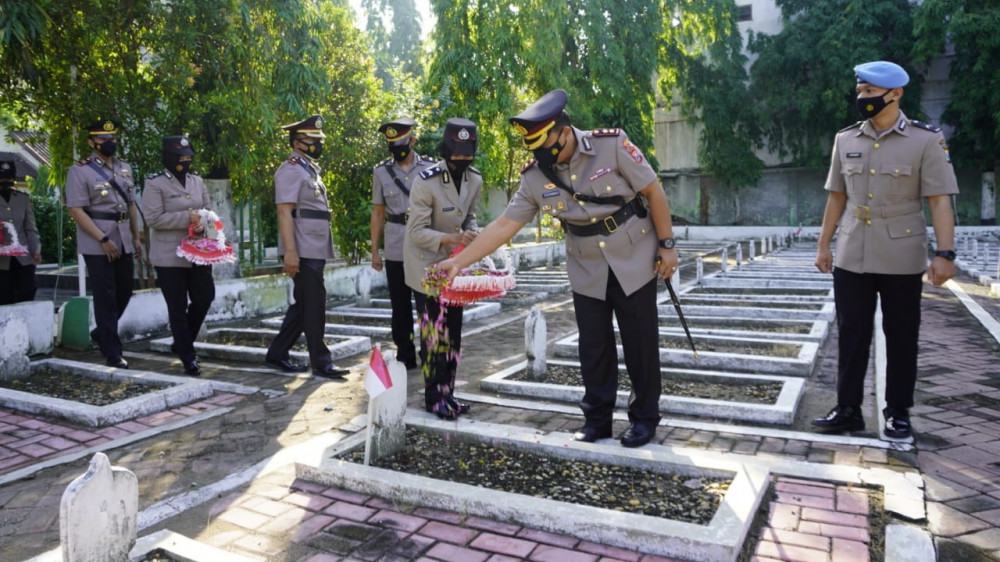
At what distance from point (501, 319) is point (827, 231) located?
5.63m

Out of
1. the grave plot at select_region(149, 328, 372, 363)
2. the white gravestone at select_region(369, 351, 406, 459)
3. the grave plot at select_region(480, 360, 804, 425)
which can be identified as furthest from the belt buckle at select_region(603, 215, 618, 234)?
the grave plot at select_region(149, 328, 372, 363)

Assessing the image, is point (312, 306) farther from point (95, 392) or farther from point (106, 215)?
point (106, 215)

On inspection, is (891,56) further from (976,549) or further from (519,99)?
(976,549)

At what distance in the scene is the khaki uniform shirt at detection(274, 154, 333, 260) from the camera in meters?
5.97

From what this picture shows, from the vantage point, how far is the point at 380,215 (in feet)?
21.6

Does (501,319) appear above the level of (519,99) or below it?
below

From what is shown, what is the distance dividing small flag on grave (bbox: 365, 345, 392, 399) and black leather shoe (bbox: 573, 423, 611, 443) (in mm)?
1167

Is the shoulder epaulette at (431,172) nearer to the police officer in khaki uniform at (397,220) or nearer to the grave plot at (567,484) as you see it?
the police officer in khaki uniform at (397,220)

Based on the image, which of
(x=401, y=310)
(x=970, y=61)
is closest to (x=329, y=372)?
(x=401, y=310)

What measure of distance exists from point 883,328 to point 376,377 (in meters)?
3.02

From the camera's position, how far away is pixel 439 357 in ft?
16.1

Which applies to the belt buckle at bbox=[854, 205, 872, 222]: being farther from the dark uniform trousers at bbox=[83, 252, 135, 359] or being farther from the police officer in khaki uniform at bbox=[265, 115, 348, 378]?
the dark uniform trousers at bbox=[83, 252, 135, 359]

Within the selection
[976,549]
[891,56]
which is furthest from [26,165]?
[891,56]

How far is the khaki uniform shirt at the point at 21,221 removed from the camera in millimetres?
8297
